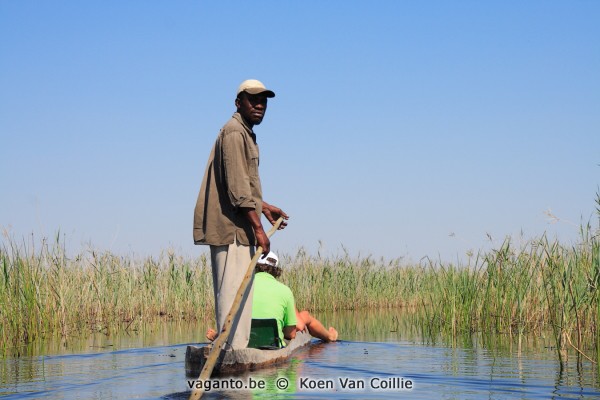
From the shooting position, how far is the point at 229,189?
20.4 ft

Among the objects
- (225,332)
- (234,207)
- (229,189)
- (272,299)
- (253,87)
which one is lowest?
(225,332)

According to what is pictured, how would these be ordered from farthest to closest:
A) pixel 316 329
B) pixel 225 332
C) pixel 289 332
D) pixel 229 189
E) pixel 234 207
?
pixel 316 329, pixel 289 332, pixel 234 207, pixel 229 189, pixel 225 332

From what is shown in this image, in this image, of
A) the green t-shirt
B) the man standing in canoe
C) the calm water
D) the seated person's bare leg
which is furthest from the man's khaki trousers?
the seated person's bare leg

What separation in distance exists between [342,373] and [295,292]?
995 cm

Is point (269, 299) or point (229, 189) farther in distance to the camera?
point (269, 299)

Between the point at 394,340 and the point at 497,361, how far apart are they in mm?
2933

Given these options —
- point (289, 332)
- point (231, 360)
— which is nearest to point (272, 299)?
point (289, 332)

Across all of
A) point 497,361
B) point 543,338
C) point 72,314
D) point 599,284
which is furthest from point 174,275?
point 599,284

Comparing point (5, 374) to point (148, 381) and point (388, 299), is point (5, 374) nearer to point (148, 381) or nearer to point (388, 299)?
point (148, 381)

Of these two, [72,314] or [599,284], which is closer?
[599,284]

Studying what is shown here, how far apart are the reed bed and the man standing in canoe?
9.90 feet

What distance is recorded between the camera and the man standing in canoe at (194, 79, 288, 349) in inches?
246

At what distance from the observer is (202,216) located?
6426 mm

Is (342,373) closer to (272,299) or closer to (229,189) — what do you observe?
(272,299)
